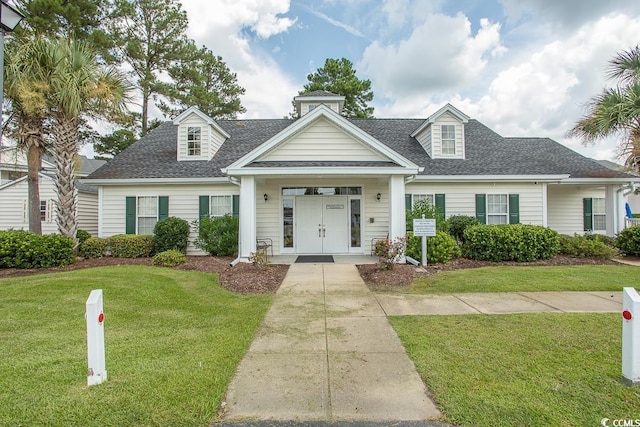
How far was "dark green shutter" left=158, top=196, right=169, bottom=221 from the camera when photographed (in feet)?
41.1

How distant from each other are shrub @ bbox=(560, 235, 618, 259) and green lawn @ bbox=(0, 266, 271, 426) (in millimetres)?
11073

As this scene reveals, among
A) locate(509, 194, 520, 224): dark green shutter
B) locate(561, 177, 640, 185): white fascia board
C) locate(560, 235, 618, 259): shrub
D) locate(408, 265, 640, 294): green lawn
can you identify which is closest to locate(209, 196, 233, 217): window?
locate(408, 265, 640, 294): green lawn

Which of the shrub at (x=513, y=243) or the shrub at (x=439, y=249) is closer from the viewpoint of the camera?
the shrub at (x=439, y=249)

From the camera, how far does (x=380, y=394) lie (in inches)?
124

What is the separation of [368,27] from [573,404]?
608 inches

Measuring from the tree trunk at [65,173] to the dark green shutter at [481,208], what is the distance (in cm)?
1501

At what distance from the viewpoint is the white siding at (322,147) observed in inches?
428

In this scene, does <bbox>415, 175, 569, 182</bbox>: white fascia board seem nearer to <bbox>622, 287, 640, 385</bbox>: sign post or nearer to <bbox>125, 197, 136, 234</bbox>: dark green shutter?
<bbox>622, 287, 640, 385</bbox>: sign post

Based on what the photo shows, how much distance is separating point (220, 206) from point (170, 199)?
202 centimetres

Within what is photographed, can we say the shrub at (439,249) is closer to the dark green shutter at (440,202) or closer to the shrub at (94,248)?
the dark green shutter at (440,202)

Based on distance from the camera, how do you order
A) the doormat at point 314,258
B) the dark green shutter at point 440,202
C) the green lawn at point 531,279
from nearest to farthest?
the green lawn at point 531,279, the doormat at point 314,258, the dark green shutter at point 440,202

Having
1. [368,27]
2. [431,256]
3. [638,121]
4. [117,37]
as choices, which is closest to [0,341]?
[431,256]

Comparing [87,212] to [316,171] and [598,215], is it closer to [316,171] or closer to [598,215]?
[316,171]

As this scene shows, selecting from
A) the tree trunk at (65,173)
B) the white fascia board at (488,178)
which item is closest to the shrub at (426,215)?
the white fascia board at (488,178)
